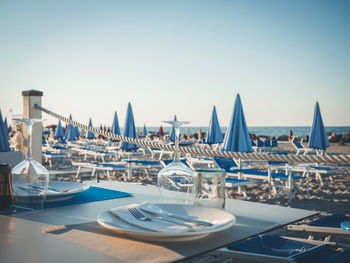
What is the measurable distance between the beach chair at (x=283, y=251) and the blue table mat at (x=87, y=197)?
0.50 meters

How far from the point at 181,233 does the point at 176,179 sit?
1.34 feet

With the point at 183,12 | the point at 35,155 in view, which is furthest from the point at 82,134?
the point at 35,155

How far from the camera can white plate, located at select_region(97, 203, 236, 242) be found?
0.75 metres

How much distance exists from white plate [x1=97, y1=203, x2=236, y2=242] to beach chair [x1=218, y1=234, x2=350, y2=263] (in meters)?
0.47

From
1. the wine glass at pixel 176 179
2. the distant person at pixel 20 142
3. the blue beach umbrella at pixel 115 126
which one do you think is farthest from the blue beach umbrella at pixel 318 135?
the wine glass at pixel 176 179

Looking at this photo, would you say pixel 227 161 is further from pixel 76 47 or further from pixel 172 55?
pixel 172 55

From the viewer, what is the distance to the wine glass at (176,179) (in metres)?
1.14

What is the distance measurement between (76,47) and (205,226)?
832 inches

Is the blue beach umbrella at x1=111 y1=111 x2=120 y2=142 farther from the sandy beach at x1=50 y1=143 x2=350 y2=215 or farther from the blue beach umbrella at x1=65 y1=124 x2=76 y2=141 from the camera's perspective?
the blue beach umbrella at x1=65 y1=124 x2=76 y2=141

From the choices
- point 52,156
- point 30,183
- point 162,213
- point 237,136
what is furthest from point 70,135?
point 162,213

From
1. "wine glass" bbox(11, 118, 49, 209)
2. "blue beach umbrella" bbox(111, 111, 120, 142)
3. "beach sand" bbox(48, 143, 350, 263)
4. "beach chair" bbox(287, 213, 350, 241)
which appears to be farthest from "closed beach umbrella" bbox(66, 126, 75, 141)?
"wine glass" bbox(11, 118, 49, 209)

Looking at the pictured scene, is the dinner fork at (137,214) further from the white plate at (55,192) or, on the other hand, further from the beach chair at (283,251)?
the beach chair at (283,251)

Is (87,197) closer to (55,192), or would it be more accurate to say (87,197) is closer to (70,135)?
(55,192)

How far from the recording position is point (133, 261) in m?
0.65
